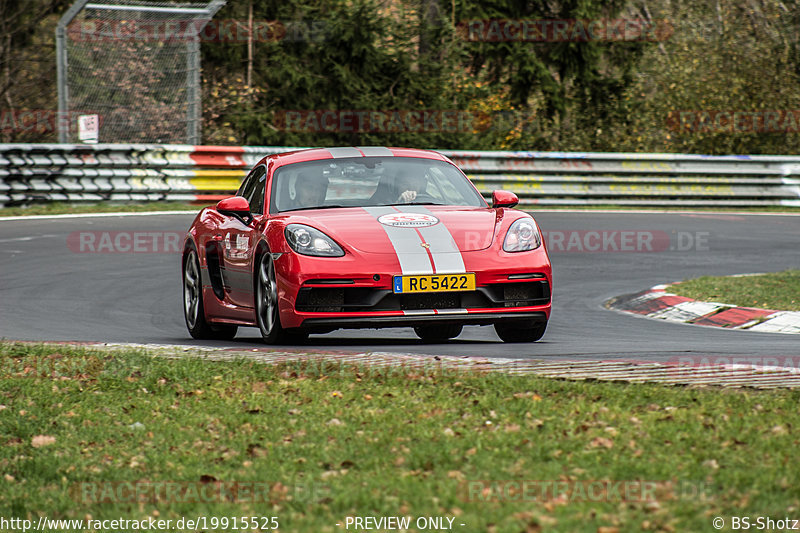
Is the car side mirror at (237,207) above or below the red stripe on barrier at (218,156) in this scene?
above

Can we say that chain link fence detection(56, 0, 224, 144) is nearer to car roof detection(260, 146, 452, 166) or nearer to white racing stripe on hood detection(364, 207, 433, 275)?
car roof detection(260, 146, 452, 166)

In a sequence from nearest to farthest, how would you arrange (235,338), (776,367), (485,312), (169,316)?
(776,367) < (485,312) < (235,338) < (169,316)

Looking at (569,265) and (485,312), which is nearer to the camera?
(485,312)

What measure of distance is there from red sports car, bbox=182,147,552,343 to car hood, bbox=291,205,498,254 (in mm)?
10

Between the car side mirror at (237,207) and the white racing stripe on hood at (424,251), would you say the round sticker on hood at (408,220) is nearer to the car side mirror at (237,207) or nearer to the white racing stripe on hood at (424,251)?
the white racing stripe on hood at (424,251)

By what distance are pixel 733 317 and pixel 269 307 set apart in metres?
4.37

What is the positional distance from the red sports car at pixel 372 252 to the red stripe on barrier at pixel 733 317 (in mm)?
2468

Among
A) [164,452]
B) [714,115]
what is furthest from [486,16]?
[164,452]

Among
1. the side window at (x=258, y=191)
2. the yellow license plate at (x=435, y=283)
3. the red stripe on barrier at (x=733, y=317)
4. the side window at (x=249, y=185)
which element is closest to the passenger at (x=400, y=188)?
the side window at (x=258, y=191)

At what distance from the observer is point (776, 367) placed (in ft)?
22.0

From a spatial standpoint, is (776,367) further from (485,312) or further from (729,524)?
(729,524)

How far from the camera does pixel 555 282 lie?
1370cm

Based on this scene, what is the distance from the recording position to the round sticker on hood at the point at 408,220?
835cm

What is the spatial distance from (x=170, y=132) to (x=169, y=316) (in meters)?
12.4
